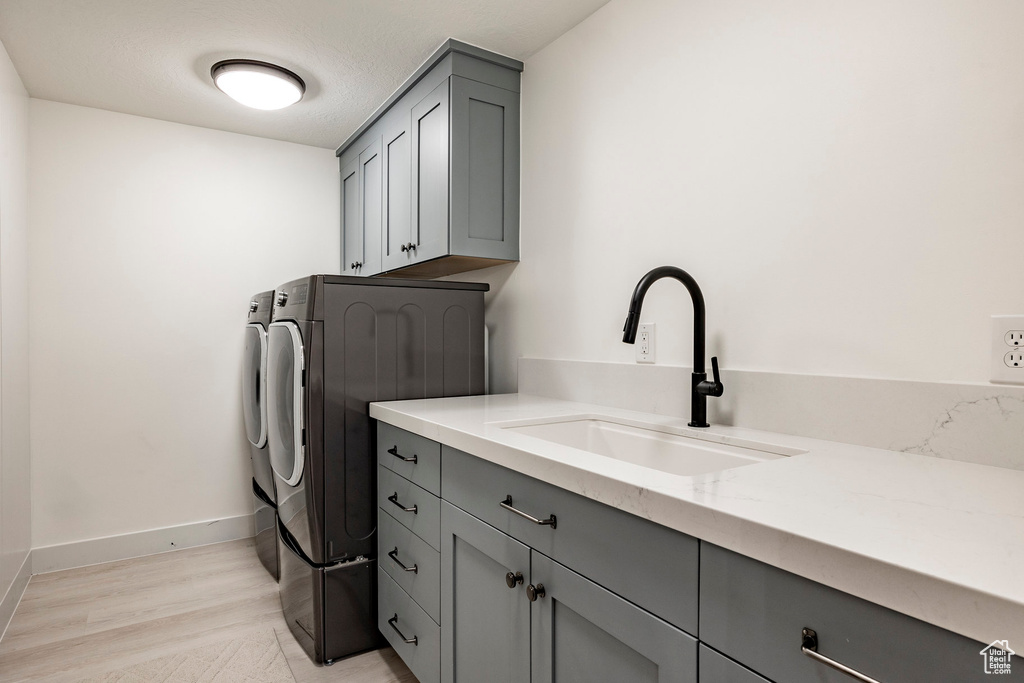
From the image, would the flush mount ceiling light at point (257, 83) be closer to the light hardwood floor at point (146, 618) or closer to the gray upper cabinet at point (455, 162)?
the gray upper cabinet at point (455, 162)

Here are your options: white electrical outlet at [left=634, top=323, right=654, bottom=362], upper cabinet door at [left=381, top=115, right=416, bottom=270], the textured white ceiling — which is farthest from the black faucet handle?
upper cabinet door at [left=381, top=115, right=416, bottom=270]

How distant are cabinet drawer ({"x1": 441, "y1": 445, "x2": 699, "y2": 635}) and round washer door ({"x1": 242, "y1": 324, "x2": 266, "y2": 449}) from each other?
148cm

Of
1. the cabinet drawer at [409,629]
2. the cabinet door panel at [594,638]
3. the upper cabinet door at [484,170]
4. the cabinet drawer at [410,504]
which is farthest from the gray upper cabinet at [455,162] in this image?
the cabinet door panel at [594,638]

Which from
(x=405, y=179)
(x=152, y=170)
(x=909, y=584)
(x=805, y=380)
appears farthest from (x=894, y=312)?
(x=152, y=170)

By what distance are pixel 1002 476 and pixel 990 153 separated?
579 mm

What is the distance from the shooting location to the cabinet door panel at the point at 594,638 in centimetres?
83

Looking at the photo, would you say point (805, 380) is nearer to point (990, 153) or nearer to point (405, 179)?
point (990, 153)

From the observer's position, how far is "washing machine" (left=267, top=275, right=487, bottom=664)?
1.91m

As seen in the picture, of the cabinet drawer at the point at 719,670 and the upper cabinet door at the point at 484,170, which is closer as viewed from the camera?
the cabinet drawer at the point at 719,670

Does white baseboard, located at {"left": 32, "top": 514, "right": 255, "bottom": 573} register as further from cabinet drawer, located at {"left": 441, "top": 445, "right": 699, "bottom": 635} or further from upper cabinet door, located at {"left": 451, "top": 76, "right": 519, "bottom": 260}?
cabinet drawer, located at {"left": 441, "top": 445, "right": 699, "bottom": 635}

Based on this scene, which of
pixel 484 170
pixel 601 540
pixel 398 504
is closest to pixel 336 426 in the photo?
pixel 398 504

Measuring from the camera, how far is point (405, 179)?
8.31 feet

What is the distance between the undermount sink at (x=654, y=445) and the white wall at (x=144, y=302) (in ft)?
7.37

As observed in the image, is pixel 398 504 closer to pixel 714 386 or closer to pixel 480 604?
pixel 480 604
